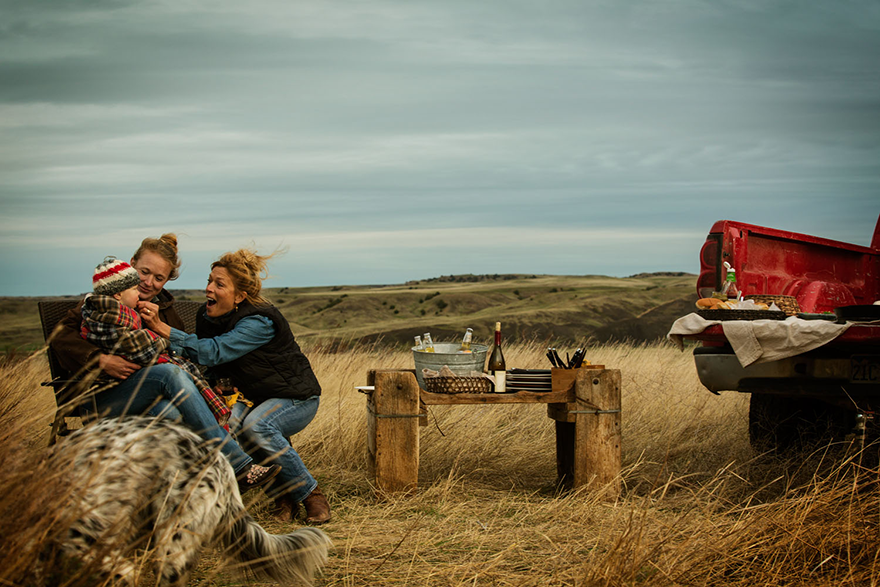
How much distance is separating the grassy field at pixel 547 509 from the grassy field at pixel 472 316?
22.2ft

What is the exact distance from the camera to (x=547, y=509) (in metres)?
4.63

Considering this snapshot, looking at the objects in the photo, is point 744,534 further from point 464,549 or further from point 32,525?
point 32,525

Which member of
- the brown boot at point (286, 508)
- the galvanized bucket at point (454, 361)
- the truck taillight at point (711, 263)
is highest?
the truck taillight at point (711, 263)

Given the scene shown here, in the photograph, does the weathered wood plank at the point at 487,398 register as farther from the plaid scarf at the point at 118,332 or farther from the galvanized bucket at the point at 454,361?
the plaid scarf at the point at 118,332

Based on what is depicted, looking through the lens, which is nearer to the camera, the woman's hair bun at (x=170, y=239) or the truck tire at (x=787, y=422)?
the woman's hair bun at (x=170, y=239)

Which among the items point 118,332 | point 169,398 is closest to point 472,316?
point 169,398

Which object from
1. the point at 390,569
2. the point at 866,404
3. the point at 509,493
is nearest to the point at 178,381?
the point at 390,569

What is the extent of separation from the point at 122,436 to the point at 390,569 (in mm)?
1446

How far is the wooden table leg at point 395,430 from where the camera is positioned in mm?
4914

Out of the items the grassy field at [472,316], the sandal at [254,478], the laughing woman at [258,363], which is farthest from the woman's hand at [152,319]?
the grassy field at [472,316]

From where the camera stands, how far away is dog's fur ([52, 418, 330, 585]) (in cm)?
265

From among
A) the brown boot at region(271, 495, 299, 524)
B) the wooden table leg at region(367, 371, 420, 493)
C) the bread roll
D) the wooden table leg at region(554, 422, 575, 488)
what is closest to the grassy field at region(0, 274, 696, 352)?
the wooden table leg at region(554, 422, 575, 488)

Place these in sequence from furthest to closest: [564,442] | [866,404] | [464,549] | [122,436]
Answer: [564,442] → [866,404] → [464,549] → [122,436]

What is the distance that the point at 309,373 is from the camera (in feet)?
16.1
